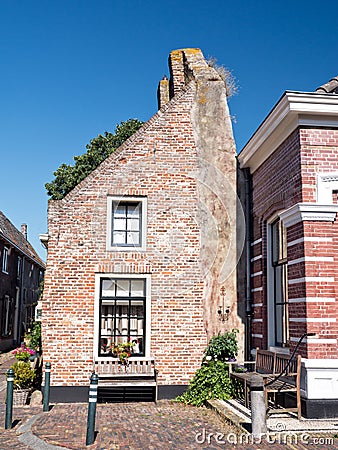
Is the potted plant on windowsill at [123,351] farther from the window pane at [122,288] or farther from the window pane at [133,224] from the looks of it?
the window pane at [133,224]

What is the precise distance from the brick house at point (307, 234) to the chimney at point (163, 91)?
7.20 meters

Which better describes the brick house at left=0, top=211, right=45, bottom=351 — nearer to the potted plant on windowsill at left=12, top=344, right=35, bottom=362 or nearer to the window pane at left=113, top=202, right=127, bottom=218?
the potted plant on windowsill at left=12, top=344, right=35, bottom=362

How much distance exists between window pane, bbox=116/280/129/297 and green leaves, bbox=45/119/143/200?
603 inches

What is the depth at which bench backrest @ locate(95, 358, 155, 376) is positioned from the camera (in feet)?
38.9

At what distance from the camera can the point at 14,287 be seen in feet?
95.0

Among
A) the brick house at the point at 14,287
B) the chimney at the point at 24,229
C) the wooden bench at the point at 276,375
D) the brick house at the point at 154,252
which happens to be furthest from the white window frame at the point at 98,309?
the chimney at the point at 24,229

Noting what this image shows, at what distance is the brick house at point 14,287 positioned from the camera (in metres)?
26.2

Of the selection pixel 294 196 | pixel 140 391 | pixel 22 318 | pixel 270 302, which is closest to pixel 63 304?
pixel 140 391

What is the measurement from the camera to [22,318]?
31.3m

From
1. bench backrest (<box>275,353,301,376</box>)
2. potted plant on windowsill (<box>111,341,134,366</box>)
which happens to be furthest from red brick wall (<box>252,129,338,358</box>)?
potted plant on windowsill (<box>111,341,134,366</box>)

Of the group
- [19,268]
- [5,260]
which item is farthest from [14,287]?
[5,260]

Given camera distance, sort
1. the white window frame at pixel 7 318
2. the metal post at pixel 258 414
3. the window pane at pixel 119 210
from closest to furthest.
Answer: the metal post at pixel 258 414
the window pane at pixel 119 210
the white window frame at pixel 7 318

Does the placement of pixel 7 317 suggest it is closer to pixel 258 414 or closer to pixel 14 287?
pixel 14 287

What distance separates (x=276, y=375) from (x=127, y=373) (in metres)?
3.59
